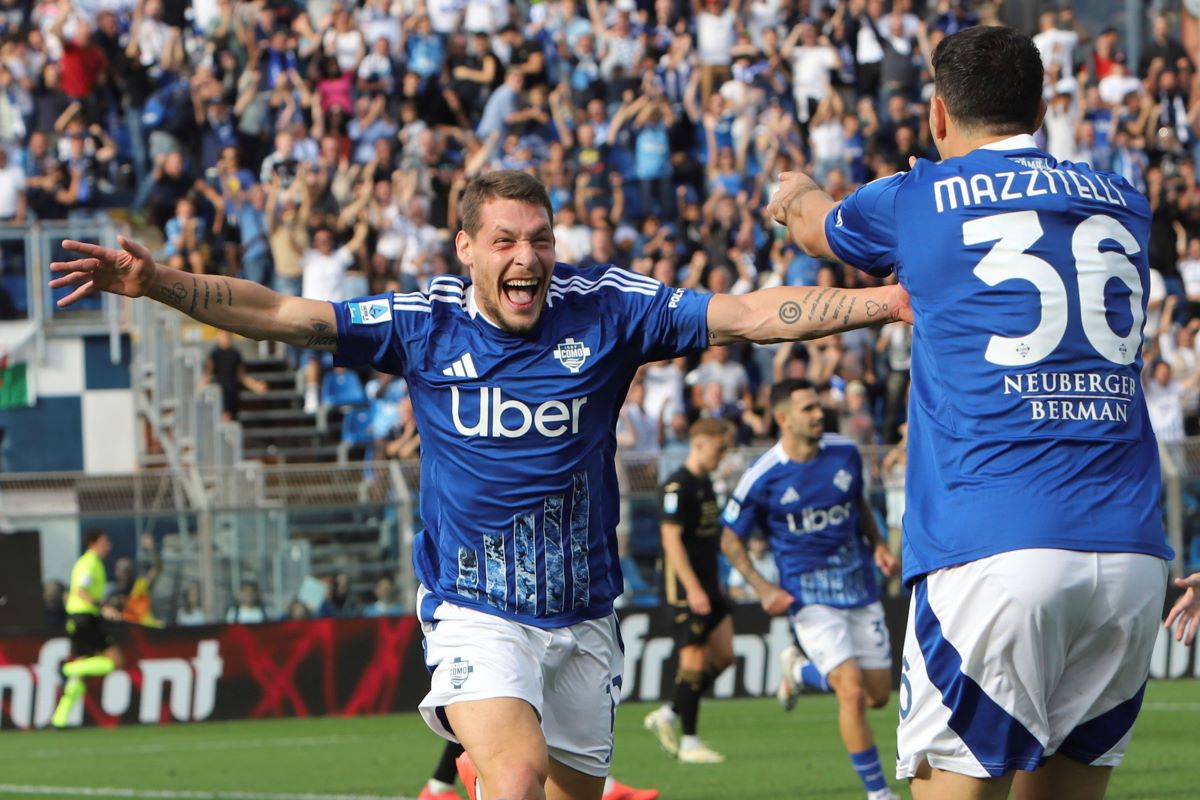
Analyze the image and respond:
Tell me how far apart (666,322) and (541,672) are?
1264mm

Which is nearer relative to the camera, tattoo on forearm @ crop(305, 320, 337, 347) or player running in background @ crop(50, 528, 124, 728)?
tattoo on forearm @ crop(305, 320, 337, 347)

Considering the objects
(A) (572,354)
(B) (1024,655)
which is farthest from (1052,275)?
(A) (572,354)

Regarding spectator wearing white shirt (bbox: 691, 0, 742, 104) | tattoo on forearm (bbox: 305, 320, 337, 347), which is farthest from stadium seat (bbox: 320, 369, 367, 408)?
tattoo on forearm (bbox: 305, 320, 337, 347)

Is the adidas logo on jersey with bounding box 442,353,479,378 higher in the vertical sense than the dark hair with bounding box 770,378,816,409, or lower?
higher

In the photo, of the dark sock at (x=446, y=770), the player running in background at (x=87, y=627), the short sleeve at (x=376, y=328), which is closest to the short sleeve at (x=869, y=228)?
the short sleeve at (x=376, y=328)

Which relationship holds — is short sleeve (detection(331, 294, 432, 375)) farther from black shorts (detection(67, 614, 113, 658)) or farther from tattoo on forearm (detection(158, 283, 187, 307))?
black shorts (detection(67, 614, 113, 658))

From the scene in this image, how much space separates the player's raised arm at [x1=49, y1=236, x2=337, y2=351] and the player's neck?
20.2 ft

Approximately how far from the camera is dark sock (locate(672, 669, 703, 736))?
13.6 metres

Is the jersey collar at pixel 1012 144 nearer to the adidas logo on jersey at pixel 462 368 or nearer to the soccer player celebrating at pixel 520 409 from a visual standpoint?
the soccer player celebrating at pixel 520 409

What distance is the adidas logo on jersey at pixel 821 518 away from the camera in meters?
11.9

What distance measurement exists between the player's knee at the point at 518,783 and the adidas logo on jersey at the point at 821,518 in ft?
21.1

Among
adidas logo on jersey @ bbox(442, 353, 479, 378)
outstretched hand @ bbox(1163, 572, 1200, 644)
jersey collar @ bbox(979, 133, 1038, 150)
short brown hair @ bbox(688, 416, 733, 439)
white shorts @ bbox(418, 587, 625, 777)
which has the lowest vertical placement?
white shorts @ bbox(418, 587, 625, 777)

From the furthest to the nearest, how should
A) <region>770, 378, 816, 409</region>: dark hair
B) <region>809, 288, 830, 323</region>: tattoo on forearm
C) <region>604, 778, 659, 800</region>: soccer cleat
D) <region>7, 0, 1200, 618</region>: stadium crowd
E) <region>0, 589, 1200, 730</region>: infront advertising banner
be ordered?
<region>7, 0, 1200, 618</region>: stadium crowd, <region>0, 589, 1200, 730</region>: infront advertising banner, <region>770, 378, 816, 409</region>: dark hair, <region>604, 778, 659, 800</region>: soccer cleat, <region>809, 288, 830, 323</region>: tattoo on forearm

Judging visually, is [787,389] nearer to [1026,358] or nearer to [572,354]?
[572,354]
